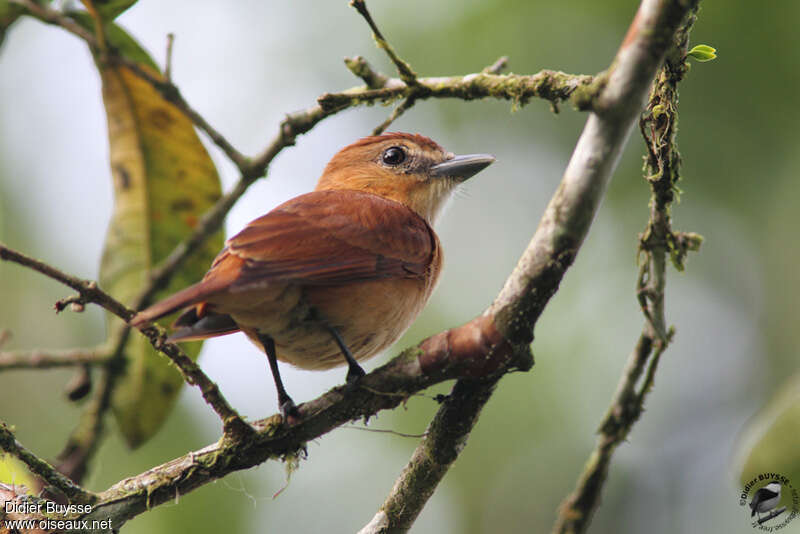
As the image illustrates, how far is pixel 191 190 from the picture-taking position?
3.78 metres

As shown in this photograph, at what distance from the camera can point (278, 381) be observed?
300cm

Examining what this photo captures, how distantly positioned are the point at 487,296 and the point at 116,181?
4.03 meters

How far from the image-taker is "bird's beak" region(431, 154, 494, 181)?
14.3 feet

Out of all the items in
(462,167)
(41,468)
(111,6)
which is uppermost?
(111,6)

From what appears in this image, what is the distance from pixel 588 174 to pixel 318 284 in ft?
4.36

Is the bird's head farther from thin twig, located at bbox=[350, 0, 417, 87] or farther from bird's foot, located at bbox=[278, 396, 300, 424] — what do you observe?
bird's foot, located at bbox=[278, 396, 300, 424]

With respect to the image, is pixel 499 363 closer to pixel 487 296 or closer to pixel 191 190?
pixel 191 190

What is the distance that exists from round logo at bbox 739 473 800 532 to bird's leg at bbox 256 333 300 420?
4.93 feet

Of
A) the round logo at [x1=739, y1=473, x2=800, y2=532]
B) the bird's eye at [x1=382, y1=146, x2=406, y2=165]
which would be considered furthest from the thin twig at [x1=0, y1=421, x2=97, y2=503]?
the bird's eye at [x1=382, y1=146, x2=406, y2=165]

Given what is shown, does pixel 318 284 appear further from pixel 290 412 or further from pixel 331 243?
pixel 290 412

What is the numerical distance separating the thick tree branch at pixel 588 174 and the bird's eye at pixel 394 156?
228cm

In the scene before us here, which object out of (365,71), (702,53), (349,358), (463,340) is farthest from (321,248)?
(702,53)

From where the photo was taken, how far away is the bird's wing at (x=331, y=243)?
294cm

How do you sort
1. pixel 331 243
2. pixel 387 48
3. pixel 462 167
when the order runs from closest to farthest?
pixel 387 48 < pixel 331 243 < pixel 462 167
